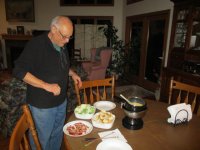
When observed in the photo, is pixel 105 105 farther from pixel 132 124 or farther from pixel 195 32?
pixel 195 32

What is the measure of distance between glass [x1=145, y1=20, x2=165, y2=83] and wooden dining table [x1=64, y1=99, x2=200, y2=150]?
3221 millimetres

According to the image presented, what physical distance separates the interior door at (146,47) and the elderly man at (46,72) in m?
3.21

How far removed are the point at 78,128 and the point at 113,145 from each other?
289mm

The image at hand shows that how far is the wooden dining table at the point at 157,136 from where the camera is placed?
3.61 feet

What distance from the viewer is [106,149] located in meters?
1.07

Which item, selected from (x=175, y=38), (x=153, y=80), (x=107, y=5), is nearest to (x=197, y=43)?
(x=175, y=38)

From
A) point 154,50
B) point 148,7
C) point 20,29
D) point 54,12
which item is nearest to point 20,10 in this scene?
point 20,29

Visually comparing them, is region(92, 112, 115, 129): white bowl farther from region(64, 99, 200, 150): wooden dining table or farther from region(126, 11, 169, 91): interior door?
region(126, 11, 169, 91): interior door

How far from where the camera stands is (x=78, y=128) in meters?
1.26

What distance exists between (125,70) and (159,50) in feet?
5.36

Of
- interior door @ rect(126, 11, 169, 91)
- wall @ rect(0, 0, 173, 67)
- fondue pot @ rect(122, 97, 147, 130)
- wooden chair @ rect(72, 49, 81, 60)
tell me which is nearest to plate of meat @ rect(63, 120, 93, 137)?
fondue pot @ rect(122, 97, 147, 130)

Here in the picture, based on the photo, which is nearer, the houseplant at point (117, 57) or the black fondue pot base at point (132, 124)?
the black fondue pot base at point (132, 124)

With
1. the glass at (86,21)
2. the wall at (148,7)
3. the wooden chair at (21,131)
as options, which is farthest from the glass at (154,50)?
the wooden chair at (21,131)

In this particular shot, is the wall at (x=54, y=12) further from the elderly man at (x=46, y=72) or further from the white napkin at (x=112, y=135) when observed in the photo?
the white napkin at (x=112, y=135)
